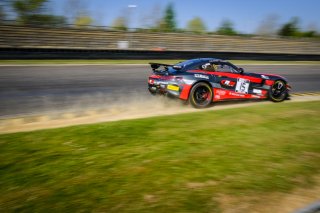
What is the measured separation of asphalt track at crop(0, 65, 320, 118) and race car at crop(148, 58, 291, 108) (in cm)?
95

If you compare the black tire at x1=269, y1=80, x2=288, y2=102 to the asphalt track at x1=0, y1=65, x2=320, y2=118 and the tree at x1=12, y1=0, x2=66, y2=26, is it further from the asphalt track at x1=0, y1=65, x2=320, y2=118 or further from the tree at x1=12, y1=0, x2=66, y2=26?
the tree at x1=12, y1=0, x2=66, y2=26

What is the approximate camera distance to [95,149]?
15.4 ft

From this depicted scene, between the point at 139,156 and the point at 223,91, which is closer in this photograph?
the point at 139,156

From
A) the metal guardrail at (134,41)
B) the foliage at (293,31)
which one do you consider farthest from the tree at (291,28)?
the metal guardrail at (134,41)

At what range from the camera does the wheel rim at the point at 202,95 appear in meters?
8.16

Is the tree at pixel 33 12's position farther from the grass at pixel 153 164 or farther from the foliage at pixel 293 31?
the foliage at pixel 293 31

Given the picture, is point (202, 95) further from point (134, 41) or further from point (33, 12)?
point (33, 12)

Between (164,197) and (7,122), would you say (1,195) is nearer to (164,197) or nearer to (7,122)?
(164,197)

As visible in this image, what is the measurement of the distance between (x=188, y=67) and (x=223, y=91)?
1.30 m

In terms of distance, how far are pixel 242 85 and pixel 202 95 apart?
1.34 m

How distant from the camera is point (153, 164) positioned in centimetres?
420

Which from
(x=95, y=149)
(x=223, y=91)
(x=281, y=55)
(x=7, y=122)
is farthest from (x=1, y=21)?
(x=281, y=55)

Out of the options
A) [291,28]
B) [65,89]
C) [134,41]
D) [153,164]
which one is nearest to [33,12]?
[134,41]

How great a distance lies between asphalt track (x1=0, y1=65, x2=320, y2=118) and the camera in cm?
791
